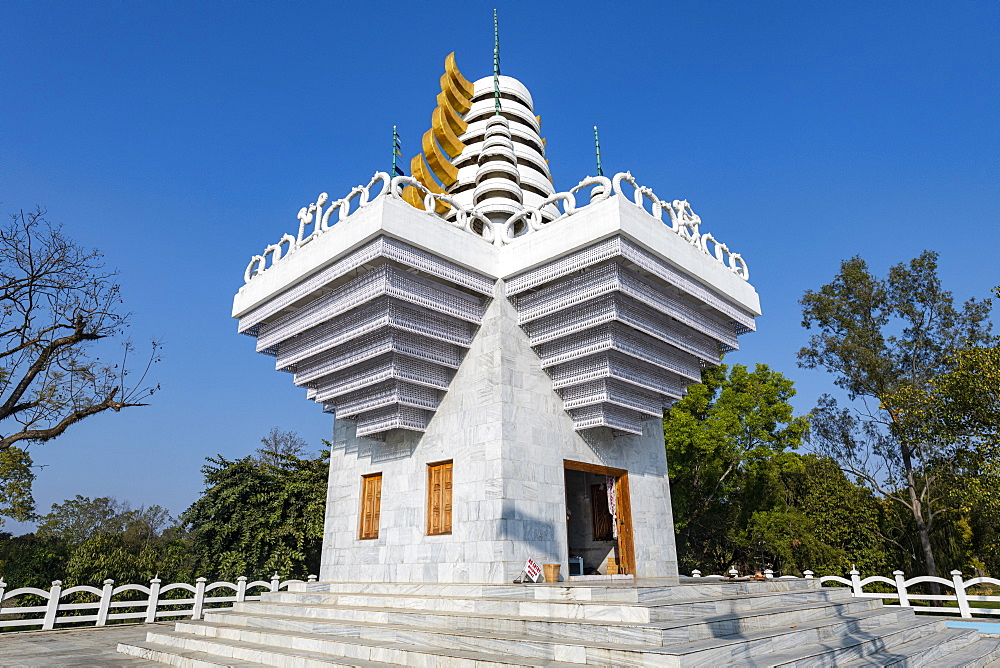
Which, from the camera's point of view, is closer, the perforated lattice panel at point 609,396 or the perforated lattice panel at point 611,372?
the perforated lattice panel at point 611,372

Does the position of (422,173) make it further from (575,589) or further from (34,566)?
(34,566)

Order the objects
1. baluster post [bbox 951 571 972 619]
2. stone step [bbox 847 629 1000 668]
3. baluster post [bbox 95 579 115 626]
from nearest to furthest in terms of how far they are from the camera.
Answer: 1. stone step [bbox 847 629 1000 668]
2. baluster post [bbox 951 571 972 619]
3. baluster post [bbox 95 579 115 626]

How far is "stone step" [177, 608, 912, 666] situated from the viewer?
5422mm

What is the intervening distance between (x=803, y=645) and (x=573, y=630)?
2709 millimetres

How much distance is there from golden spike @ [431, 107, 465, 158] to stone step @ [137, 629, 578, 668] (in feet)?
39.7

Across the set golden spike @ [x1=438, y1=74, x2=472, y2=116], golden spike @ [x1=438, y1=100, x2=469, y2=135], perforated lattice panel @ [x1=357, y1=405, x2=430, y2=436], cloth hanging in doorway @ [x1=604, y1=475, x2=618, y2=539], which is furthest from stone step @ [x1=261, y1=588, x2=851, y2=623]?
golden spike @ [x1=438, y1=74, x2=472, y2=116]

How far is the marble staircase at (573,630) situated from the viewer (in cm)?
573

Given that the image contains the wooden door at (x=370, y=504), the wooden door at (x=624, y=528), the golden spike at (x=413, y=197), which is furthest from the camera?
the golden spike at (x=413, y=197)

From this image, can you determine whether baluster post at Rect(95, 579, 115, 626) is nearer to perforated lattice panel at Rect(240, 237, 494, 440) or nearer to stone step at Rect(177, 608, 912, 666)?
stone step at Rect(177, 608, 912, 666)

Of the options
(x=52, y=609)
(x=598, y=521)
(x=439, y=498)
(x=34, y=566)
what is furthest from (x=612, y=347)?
(x=34, y=566)

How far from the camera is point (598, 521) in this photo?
39.7 feet

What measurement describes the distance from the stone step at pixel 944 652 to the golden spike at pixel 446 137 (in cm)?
1353

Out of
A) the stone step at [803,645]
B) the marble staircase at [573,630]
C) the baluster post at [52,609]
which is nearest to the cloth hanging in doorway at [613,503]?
the marble staircase at [573,630]

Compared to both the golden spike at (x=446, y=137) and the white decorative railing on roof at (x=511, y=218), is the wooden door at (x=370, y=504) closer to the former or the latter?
the white decorative railing on roof at (x=511, y=218)
